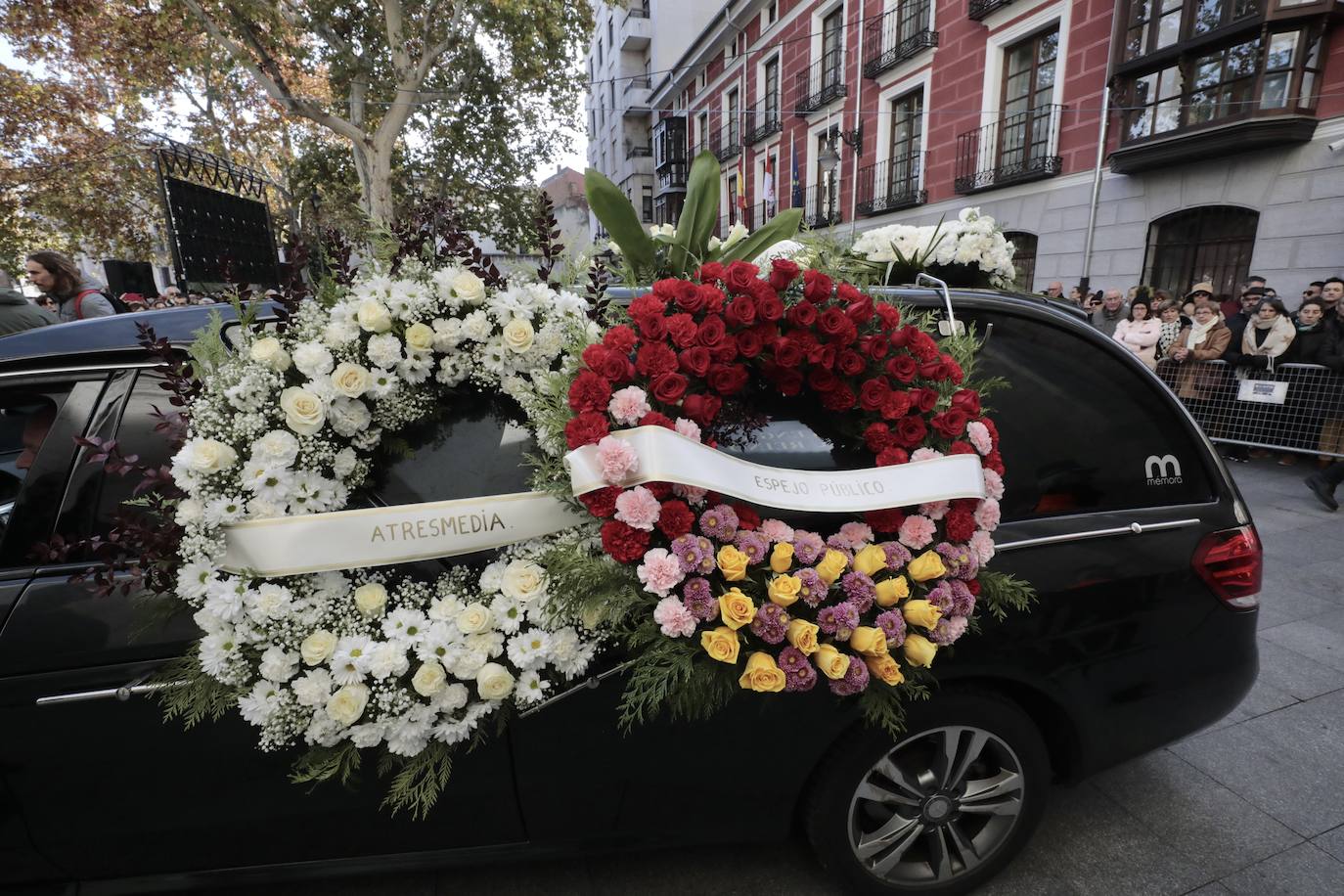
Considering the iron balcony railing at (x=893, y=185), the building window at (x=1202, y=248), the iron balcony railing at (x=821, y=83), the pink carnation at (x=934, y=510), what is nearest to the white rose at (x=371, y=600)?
the pink carnation at (x=934, y=510)

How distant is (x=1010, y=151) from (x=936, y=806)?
14239mm

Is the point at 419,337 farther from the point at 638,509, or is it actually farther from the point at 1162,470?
the point at 1162,470

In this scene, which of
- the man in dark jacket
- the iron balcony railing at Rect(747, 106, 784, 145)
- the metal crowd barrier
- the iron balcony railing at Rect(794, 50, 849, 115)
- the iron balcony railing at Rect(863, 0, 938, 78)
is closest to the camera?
the man in dark jacket

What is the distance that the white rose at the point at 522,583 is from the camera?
152 cm

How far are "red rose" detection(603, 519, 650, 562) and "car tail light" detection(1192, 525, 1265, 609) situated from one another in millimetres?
1749

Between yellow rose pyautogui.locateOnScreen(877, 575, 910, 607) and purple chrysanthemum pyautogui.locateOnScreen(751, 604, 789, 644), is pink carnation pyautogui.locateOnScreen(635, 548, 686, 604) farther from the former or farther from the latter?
yellow rose pyautogui.locateOnScreen(877, 575, 910, 607)

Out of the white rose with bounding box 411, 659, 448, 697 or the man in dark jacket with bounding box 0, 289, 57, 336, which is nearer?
the white rose with bounding box 411, 659, 448, 697

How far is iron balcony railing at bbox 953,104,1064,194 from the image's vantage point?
11.9 m

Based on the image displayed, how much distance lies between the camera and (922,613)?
1.50 m

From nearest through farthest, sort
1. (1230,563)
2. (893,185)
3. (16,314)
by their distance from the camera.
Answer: (1230,563)
(16,314)
(893,185)

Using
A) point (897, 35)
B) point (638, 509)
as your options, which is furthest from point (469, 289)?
point (897, 35)

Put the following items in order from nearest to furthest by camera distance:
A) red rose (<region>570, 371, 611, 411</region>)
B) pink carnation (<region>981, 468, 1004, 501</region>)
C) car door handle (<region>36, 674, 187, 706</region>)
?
red rose (<region>570, 371, 611, 411</region>) < car door handle (<region>36, 674, 187, 706</region>) < pink carnation (<region>981, 468, 1004, 501</region>)

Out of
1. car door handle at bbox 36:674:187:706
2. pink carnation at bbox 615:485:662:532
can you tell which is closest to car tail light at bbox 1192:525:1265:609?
pink carnation at bbox 615:485:662:532

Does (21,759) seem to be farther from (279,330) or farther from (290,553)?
(279,330)
